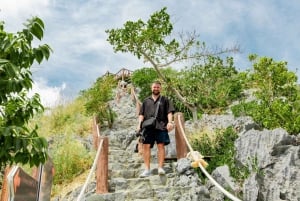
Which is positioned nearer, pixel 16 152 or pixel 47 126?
pixel 16 152

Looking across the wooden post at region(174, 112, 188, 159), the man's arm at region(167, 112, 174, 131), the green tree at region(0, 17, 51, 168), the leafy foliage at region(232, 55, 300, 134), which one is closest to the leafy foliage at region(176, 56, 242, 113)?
the leafy foliage at region(232, 55, 300, 134)

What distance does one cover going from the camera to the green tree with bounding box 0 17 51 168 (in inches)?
108

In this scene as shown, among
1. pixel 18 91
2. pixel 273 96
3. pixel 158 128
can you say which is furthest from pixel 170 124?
pixel 18 91

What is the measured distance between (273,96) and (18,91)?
29.0 ft

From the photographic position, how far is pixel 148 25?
12.1 m

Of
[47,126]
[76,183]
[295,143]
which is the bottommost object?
[76,183]

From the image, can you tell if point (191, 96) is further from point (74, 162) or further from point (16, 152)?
point (16, 152)

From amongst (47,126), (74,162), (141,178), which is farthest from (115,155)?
(47,126)

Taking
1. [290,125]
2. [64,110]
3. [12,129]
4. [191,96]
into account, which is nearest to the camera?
[12,129]

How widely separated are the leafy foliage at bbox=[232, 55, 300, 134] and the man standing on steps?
7.14 ft

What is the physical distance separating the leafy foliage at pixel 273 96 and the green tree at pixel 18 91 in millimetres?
6388

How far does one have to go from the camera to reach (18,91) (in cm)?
285

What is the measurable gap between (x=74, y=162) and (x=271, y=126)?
14.6 feet

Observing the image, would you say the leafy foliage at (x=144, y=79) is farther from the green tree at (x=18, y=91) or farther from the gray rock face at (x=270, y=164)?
the green tree at (x=18, y=91)
